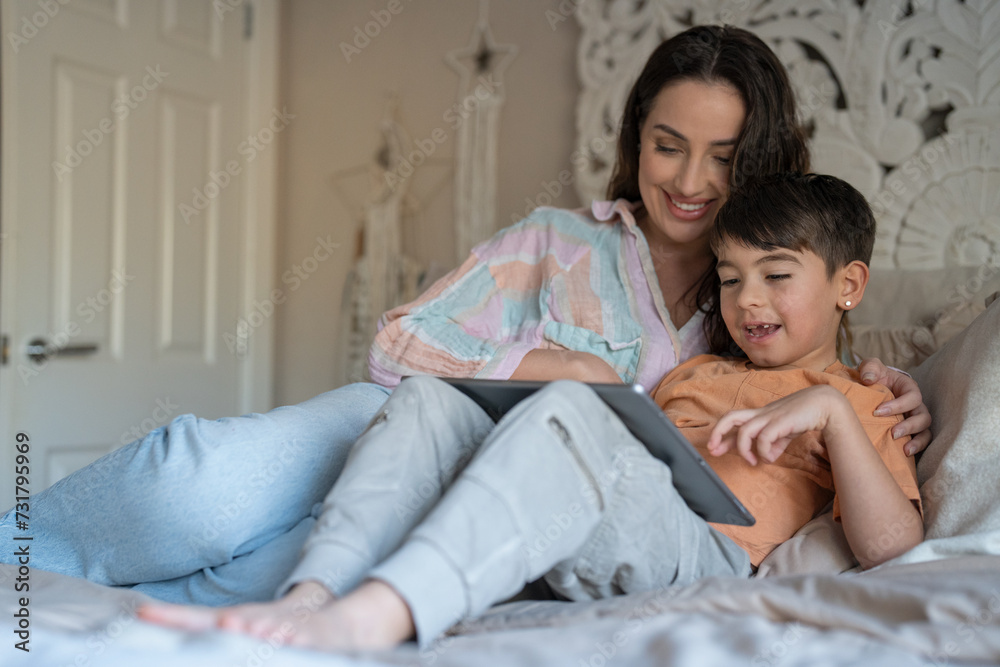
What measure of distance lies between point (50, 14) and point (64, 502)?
1782 mm

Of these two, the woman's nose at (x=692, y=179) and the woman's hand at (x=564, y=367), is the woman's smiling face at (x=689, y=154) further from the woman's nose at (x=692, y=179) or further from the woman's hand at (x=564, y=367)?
the woman's hand at (x=564, y=367)

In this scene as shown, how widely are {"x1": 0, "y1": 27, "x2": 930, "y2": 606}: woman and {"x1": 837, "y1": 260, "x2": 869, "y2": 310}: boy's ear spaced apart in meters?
0.13

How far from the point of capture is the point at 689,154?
141cm

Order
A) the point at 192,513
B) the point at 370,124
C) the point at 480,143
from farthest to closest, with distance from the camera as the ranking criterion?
the point at 370,124 → the point at 480,143 → the point at 192,513

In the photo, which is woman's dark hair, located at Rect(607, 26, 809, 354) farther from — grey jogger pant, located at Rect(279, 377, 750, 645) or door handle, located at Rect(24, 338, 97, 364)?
door handle, located at Rect(24, 338, 97, 364)

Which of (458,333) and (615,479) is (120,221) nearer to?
(458,333)

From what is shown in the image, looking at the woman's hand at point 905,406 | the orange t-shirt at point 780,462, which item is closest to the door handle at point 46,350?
the orange t-shirt at point 780,462

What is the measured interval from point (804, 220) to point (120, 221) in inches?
80.2

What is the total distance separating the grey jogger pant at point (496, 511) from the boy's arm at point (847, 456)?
12 cm

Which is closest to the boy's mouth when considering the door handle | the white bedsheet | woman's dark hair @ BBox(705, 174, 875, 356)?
woman's dark hair @ BBox(705, 174, 875, 356)

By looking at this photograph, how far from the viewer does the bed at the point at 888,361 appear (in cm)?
62

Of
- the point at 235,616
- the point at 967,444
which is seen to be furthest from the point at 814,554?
the point at 235,616

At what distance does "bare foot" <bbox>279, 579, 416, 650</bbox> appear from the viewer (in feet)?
1.97

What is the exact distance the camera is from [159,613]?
0.60 m
